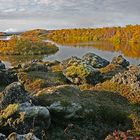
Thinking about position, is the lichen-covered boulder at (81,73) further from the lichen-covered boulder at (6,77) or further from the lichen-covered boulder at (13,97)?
the lichen-covered boulder at (13,97)

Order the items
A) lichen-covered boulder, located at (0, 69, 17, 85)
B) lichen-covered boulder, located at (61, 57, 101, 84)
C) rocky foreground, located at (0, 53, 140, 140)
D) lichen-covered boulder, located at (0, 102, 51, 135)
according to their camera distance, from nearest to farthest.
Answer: lichen-covered boulder, located at (0, 102, 51, 135), rocky foreground, located at (0, 53, 140, 140), lichen-covered boulder, located at (61, 57, 101, 84), lichen-covered boulder, located at (0, 69, 17, 85)

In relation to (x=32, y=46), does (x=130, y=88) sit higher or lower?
higher

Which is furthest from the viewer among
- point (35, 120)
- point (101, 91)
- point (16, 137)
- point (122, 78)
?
point (122, 78)

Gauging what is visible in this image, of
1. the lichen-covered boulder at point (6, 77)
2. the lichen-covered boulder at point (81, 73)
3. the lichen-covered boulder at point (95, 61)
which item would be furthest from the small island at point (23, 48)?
the lichen-covered boulder at point (81, 73)

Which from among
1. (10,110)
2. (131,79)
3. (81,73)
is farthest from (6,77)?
(10,110)

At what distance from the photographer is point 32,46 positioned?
161m

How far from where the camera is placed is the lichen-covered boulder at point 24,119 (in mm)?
21469

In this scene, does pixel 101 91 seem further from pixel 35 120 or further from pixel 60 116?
pixel 35 120

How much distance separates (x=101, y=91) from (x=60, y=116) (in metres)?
6.91

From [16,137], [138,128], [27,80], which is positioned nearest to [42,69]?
[27,80]

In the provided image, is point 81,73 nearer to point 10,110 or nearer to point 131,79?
point 131,79

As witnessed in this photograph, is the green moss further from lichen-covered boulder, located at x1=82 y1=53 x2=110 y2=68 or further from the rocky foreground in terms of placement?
lichen-covered boulder, located at x1=82 y1=53 x2=110 y2=68

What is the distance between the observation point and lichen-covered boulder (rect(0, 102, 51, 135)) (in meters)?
21.5

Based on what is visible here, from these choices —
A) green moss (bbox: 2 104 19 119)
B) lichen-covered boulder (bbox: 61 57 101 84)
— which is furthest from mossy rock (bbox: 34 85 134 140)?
lichen-covered boulder (bbox: 61 57 101 84)
